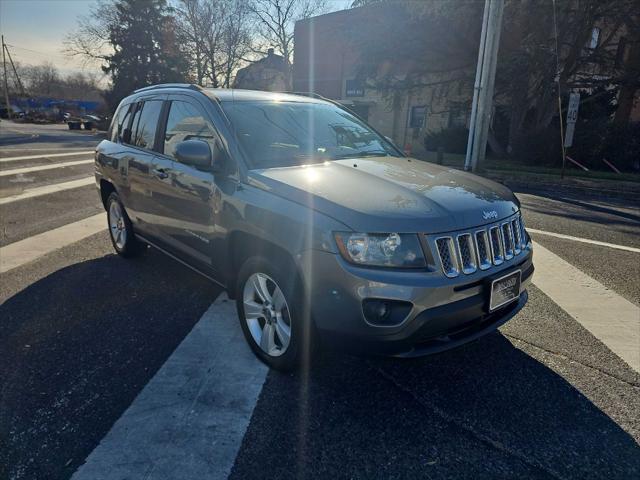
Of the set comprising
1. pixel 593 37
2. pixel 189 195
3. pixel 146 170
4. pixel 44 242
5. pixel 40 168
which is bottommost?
pixel 44 242

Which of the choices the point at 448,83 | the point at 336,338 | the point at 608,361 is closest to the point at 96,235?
the point at 336,338

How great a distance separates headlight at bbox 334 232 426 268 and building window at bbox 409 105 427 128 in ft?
94.2

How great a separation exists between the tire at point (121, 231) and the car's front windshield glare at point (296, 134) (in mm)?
2313

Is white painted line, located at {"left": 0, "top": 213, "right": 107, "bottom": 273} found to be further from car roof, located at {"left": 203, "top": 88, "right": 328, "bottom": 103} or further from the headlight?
the headlight

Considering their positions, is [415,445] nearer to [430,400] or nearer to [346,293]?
[430,400]

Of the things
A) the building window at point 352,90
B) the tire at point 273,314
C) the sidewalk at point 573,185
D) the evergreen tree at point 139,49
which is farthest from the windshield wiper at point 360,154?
the evergreen tree at point 139,49

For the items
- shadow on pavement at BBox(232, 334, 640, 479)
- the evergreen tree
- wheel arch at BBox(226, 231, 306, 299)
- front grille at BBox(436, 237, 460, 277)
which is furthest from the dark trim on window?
the evergreen tree

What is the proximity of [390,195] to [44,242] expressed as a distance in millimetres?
5253

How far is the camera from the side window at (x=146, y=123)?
4200 mm

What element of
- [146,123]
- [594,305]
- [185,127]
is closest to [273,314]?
[185,127]

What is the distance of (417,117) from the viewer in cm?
3005

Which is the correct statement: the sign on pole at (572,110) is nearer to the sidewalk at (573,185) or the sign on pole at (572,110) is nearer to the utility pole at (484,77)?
the sidewalk at (573,185)

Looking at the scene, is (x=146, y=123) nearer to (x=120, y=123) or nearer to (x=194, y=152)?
(x=120, y=123)

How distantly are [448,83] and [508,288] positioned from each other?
861 inches
